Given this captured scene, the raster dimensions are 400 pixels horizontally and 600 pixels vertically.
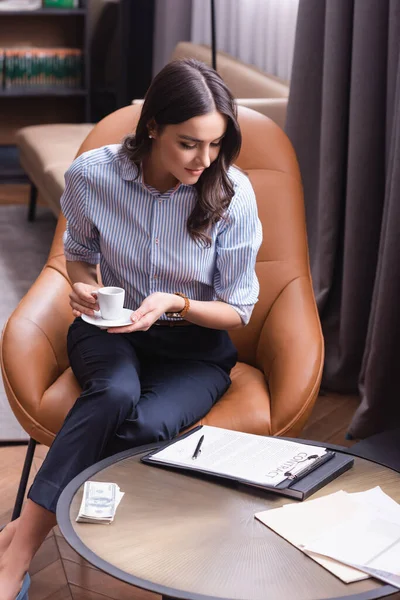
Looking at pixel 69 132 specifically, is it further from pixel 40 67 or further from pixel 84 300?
pixel 84 300

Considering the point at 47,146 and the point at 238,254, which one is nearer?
the point at 238,254

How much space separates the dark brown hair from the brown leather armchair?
13.3 inches

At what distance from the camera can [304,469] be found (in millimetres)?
1499

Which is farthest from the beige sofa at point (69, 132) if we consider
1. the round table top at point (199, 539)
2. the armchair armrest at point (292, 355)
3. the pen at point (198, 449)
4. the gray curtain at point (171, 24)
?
the round table top at point (199, 539)

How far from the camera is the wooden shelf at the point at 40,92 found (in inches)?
215

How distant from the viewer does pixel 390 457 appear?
5.84 ft

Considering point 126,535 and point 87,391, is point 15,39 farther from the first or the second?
point 126,535

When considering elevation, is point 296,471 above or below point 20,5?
below

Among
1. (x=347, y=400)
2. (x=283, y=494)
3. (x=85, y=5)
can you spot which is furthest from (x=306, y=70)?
(x=85, y=5)

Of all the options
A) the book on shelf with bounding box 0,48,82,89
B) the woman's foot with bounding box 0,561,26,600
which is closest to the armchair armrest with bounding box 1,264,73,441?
the woman's foot with bounding box 0,561,26,600

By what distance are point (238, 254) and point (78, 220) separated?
1.23 ft

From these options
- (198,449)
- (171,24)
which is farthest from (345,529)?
(171,24)

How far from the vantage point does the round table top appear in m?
1.23

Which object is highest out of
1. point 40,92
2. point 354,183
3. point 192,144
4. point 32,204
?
point 192,144
